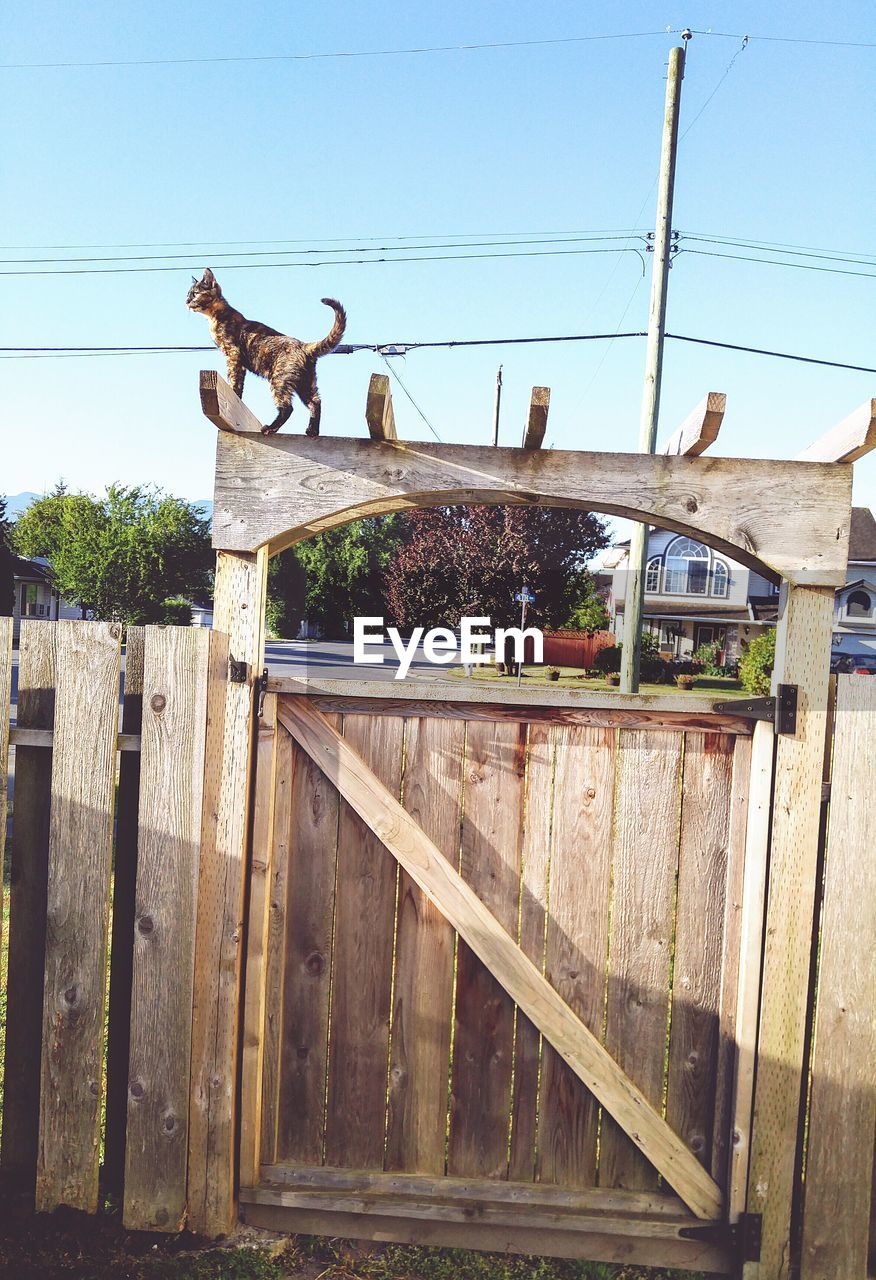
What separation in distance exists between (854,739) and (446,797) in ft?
3.90

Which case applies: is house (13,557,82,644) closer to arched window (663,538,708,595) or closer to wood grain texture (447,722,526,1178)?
arched window (663,538,708,595)

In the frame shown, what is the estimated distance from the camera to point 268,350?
244 cm

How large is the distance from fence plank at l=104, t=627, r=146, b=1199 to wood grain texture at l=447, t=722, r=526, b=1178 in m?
1.01

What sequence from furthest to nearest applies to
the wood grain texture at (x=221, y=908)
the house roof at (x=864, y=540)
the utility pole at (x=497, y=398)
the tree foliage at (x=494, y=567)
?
the house roof at (x=864, y=540), the utility pole at (x=497, y=398), the tree foliage at (x=494, y=567), the wood grain texture at (x=221, y=908)

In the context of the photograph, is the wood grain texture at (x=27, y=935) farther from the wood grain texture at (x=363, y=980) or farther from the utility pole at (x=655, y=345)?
the utility pole at (x=655, y=345)

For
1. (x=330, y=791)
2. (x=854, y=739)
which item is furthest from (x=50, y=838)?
(x=854, y=739)

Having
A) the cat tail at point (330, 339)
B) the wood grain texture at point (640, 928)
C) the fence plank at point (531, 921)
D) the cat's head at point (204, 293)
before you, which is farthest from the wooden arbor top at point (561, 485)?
the fence plank at point (531, 921)

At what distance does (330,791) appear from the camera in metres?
2.43

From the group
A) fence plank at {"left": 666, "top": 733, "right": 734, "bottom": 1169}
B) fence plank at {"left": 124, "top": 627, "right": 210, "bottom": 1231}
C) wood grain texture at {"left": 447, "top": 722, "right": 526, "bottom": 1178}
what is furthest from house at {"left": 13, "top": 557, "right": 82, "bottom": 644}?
fence plank at {"left": 666, "top": 733, "right": 734, "bottom": 1169}

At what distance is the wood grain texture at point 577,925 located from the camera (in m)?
2.39

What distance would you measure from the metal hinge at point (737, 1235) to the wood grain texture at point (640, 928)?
0.17 meters

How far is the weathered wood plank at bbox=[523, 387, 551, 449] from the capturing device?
2049 mm

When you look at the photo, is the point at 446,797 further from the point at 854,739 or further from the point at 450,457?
the point at 854,739

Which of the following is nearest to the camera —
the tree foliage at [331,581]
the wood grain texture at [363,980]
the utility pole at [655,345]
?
the wood grain texture at [363,980]
